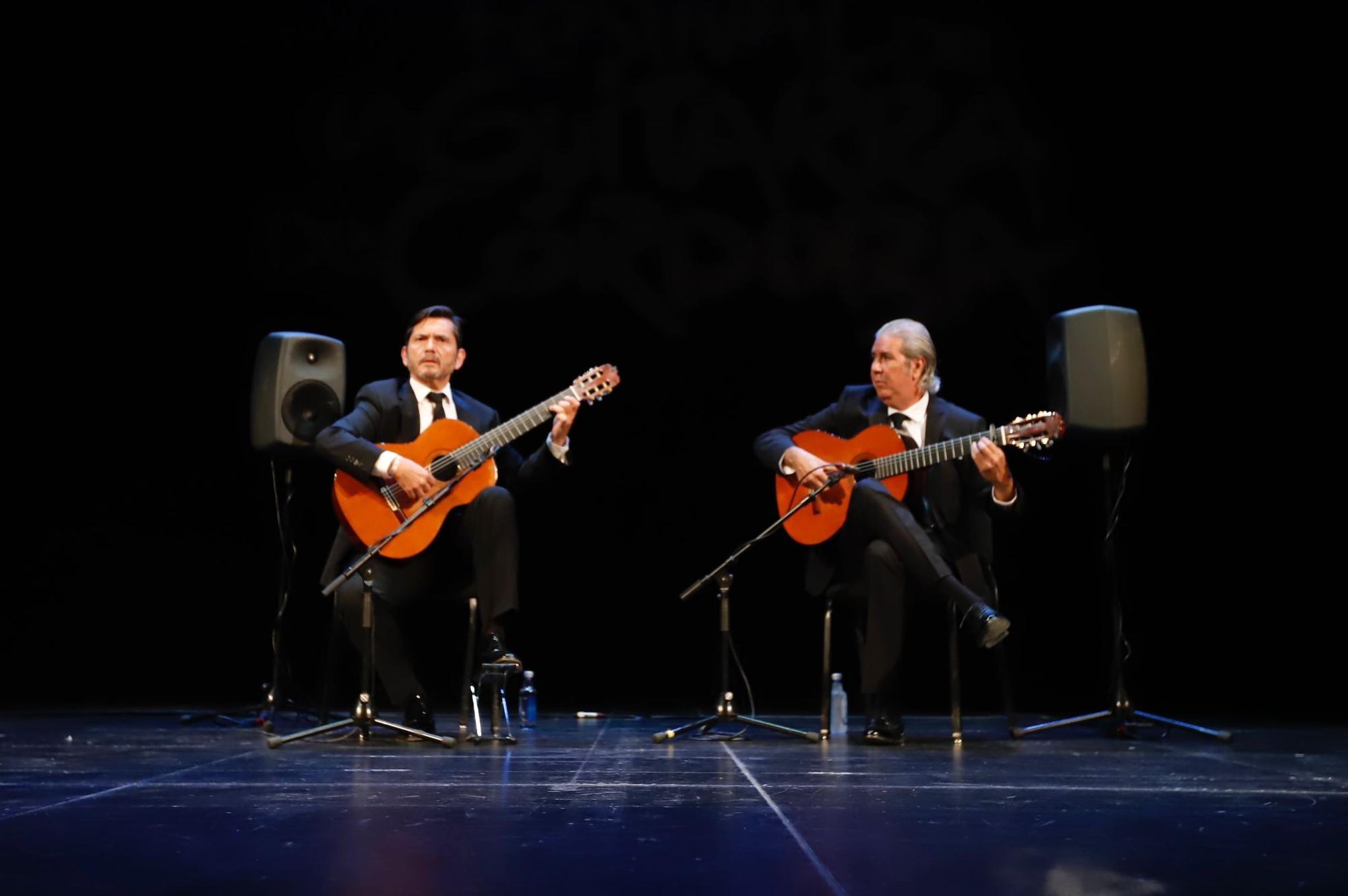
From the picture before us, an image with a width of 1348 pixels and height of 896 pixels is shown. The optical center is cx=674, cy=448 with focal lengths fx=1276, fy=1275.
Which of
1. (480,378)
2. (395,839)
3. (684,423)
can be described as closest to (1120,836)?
(395,839)

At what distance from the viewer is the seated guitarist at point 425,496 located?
12.1 ft

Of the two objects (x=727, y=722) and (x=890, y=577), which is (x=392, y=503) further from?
(x=890, y=577)

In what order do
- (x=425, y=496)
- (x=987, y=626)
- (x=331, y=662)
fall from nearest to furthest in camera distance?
1. (x=987, y=626)
2. (x=425, y=496)
3. (x=331, y=662)

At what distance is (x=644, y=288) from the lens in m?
4.97

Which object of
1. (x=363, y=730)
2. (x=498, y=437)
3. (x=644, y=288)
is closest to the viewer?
(x=363, y=730)

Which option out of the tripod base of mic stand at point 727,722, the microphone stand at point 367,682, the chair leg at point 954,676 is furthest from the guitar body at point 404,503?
the chair leg at point 954,676

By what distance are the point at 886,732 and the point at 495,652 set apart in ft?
3.62

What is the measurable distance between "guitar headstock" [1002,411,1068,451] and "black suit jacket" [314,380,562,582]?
1.39 meters

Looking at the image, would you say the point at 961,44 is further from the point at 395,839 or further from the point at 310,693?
the point at 395,839

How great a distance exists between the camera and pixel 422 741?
3533mm

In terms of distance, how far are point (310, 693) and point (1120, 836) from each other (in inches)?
151

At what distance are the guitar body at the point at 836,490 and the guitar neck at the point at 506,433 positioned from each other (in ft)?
2.45

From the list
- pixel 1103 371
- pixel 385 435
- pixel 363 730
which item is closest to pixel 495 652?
pixel 363 730

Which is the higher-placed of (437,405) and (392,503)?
(437,405)
